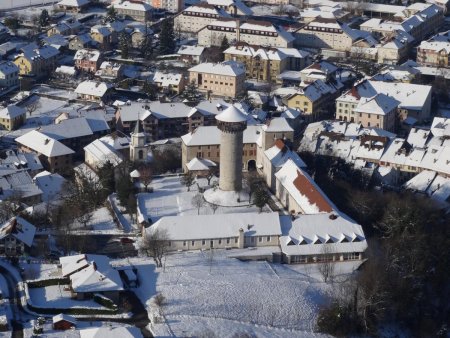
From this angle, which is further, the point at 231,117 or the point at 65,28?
the point at 65,28

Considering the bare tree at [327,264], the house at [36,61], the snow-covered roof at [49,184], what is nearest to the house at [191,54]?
the house at [36,61]

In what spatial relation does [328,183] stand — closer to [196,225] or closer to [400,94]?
[196,225]

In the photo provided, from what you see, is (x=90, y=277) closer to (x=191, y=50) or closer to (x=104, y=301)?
(x=104, y=301)

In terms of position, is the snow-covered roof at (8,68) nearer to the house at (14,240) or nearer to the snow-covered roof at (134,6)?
the snow-covered roof at (134,6)

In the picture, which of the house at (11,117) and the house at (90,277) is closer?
the house at (90,277)

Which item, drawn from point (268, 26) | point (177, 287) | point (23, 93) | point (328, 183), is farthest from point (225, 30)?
point (177, 287)

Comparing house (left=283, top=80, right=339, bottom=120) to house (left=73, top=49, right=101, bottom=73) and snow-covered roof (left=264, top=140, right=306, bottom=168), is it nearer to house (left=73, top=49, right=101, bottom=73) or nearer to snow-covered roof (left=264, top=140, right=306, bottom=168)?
snow-covered roof (left=264, top=140, right=306, bottom=168)

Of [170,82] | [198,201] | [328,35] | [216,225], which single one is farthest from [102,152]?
[328,35]
